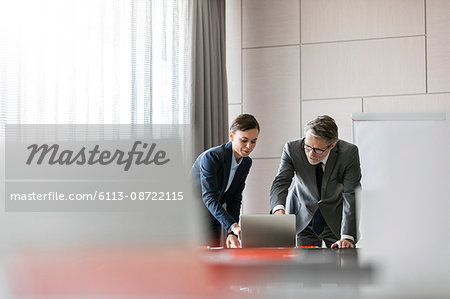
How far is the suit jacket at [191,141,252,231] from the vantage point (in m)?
3.04

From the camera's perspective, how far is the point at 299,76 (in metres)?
5.29

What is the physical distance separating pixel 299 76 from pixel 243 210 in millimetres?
1426

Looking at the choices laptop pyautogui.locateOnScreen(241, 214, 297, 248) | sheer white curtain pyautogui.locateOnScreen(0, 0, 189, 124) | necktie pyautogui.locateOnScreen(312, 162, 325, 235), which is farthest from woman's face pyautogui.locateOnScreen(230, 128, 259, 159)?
laptop pyautogui.locateOnScreen(241, 214, 297, 248)

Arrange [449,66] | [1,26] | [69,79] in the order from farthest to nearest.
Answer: [449,66] < [69,79] < [1,26]

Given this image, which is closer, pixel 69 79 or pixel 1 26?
pixel 1 26

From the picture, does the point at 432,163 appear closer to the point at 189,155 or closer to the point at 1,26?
the point at 1,26

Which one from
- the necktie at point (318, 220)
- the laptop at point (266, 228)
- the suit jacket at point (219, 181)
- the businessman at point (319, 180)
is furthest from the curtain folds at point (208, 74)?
the laptop at point (266, 228)

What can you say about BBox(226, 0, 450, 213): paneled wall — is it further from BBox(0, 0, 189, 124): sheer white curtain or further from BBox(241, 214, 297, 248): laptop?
BBox(241, 214, 297, 248): laptop

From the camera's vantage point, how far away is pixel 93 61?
3.38 metres

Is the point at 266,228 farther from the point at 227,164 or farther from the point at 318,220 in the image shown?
the point at 318,220

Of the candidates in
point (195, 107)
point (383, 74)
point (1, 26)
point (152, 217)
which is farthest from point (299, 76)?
point (152, 217)

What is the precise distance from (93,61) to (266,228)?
1763mm

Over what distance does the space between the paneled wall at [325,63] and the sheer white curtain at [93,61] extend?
961 millimetres

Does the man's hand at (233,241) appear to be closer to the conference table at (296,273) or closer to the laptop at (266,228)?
the laptop at (266,228)
